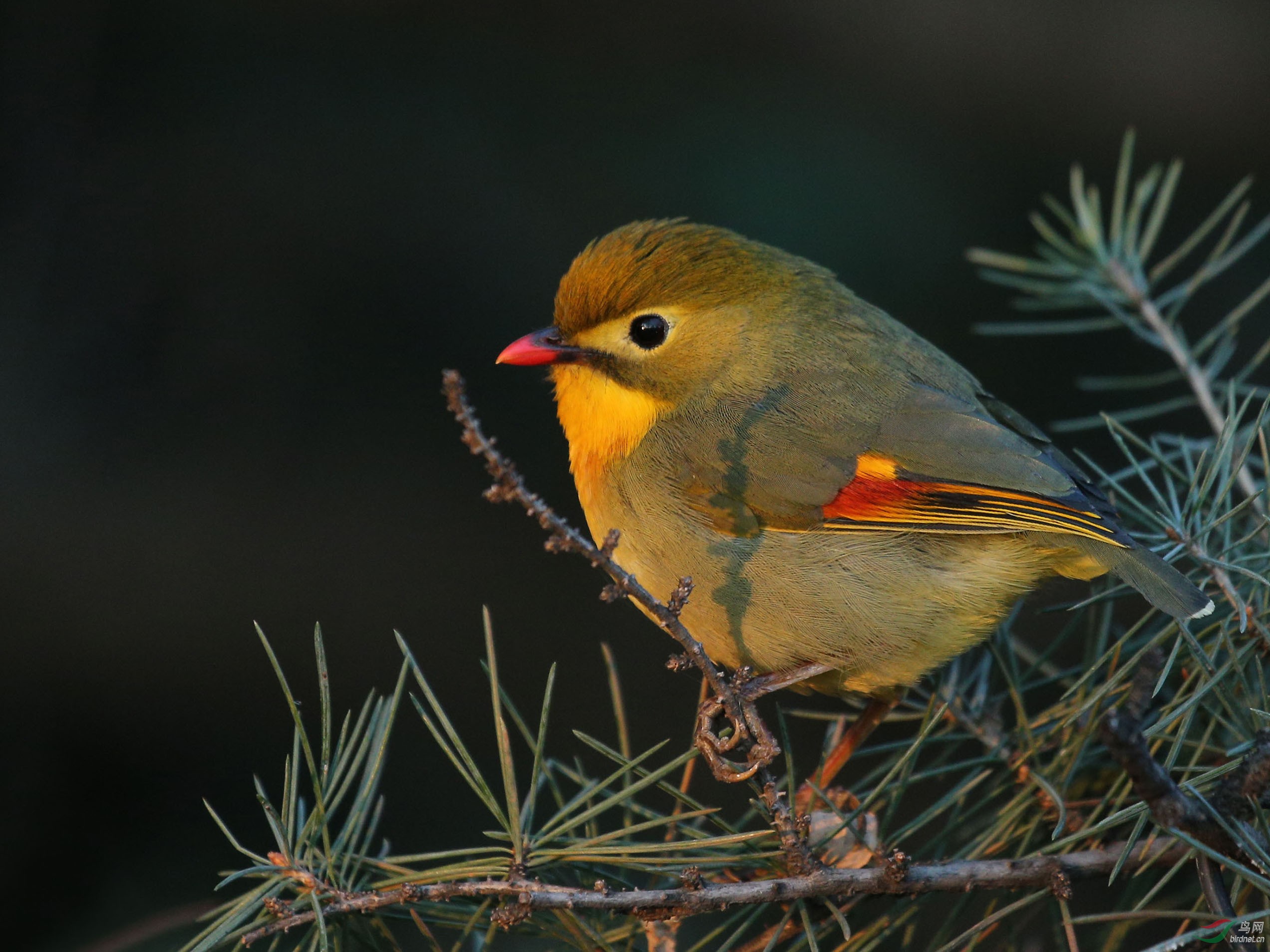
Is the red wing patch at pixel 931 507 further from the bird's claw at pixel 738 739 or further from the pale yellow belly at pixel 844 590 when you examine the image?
the bird's claw at pixel 738 739

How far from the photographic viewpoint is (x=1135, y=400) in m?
4.38

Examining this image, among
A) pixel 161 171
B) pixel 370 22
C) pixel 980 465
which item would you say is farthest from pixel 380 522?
pixel 980 465

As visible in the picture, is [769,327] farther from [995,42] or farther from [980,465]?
[995,42]

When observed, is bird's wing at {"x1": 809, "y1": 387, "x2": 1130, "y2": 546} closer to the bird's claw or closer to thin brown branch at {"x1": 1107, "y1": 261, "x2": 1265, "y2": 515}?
thin brown branch at {"x1": 1107, "y1": 261, "x2": 1265, "y2": 515}

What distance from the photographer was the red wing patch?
2.31 meters

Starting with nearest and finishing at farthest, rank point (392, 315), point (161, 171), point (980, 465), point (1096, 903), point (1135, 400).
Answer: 1. point (980, 465)
2. point (1096, 903)
3. point (161, 171)
4. point (392, 315)
5. point (1135, 400)

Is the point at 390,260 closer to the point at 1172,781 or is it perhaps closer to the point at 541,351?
the point at 541,351

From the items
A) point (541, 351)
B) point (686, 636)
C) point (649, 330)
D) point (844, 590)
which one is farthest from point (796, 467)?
point (686, 636)

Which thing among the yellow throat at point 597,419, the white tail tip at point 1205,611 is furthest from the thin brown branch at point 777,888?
the yellow throat at point 597,419

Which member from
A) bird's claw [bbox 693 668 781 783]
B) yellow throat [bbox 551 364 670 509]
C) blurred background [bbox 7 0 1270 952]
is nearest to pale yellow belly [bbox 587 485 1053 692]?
yellow throat [bbox 551 364 670 509]

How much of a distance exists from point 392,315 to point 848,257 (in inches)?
63.1

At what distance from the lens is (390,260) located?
386 centimetres

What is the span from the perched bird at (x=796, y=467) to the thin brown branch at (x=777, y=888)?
52 cm

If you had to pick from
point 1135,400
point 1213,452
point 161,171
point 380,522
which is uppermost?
point 161,171
